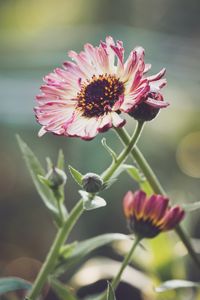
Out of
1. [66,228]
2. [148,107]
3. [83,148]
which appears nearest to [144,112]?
[148,107]

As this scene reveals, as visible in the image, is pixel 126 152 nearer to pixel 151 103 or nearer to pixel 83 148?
pixel 151 103

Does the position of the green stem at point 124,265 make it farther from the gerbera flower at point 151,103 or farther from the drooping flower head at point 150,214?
the gerbera flower at point 151,103

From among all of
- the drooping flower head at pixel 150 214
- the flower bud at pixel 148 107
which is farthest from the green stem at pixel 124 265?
the flower bud at pixel 148 107

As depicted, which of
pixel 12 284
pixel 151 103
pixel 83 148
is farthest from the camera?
pixel 83 148

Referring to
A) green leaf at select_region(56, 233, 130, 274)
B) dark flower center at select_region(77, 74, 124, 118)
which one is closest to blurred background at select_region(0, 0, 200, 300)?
green leaf at select_region(56, 233, 130, 274)

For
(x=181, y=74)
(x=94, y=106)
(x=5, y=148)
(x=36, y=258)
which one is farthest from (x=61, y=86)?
(x=181, y=74)

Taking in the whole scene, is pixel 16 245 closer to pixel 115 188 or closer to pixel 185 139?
pixel 115 188
